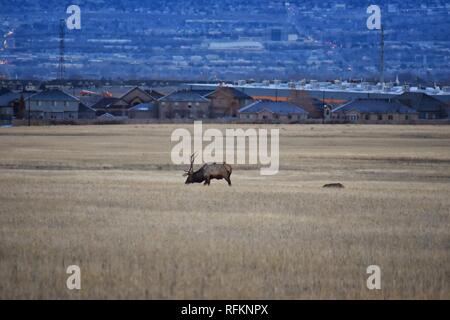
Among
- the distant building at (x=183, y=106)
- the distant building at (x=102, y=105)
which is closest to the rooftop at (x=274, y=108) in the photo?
the distant building at (x=183, y=106)

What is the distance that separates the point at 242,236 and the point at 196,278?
384 cm

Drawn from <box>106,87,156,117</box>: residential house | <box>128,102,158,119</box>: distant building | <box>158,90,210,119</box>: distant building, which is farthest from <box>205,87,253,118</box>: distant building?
<box>106,87,156,117</box>: residential house

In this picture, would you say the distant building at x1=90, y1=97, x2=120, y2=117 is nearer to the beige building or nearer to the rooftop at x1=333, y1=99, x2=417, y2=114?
the beige building

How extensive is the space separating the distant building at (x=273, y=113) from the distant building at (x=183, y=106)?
22.6 feet

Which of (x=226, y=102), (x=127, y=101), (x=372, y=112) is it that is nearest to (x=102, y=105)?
(x=127, y=101)

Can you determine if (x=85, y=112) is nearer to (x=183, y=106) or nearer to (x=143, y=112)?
(x=143, y=112)

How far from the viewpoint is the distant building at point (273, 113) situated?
300 feet

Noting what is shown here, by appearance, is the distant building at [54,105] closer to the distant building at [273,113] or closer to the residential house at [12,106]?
the residential house at [12,106]

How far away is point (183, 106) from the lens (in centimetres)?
10188

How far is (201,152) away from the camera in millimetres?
43562

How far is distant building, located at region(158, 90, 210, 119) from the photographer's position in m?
100

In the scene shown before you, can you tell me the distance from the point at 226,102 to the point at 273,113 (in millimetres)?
13626
